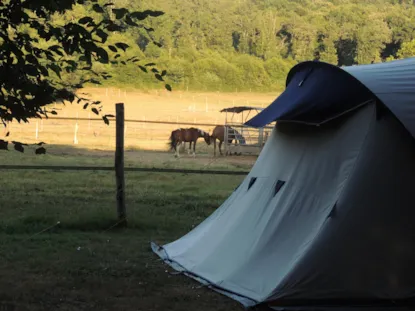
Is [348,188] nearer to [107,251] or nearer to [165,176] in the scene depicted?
[107,251]

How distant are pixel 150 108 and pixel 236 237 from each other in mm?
36807

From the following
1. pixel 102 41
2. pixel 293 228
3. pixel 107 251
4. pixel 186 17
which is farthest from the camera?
pixel 186 17

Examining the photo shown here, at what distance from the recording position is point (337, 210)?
13.7 ft

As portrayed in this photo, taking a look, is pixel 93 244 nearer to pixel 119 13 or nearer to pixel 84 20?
pixel 84 20

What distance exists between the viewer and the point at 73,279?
497 centimetres

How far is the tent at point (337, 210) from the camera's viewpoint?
4023 mm

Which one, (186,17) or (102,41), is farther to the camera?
(186,17)

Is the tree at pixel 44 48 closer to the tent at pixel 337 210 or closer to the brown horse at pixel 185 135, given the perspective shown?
the tent at pixel 337 210

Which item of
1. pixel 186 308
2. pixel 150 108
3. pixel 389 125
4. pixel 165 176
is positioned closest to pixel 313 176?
pixel 389 125

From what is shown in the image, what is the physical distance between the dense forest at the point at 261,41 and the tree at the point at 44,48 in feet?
135

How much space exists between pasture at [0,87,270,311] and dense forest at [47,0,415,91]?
34.8 metres

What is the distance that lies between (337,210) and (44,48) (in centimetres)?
216

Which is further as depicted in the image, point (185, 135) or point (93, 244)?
point (185, 135)

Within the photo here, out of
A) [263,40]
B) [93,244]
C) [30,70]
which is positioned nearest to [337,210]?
[30,70]
